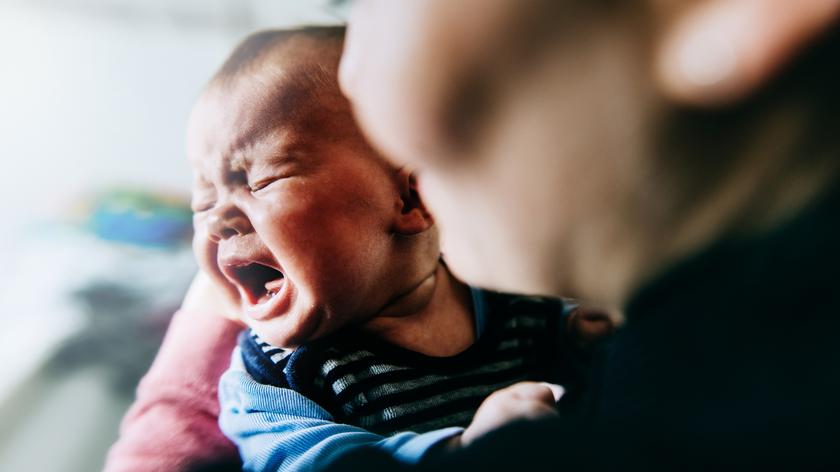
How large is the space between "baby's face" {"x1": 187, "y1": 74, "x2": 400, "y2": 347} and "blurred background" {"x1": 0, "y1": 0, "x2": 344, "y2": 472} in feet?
0.21

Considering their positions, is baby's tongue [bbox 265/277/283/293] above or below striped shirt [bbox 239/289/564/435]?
above

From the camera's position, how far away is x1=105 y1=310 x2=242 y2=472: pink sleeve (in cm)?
37

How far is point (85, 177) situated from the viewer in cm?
42

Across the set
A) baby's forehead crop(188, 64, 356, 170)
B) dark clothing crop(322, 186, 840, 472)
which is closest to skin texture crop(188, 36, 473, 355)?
baby's forehead crop(188, 64, 356, 170)

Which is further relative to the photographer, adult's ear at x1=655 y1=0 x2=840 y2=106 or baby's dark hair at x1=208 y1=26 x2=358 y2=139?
baby's dark hair at x1=208 y1=26 x2=358 y2=139

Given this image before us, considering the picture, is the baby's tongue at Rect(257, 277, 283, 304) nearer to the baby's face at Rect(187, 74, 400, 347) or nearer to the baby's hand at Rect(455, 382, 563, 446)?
the baby's face at Rect(187, 74, 400, 347)

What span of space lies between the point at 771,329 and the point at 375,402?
0.64 ft

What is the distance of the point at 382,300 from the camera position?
37 centimetres

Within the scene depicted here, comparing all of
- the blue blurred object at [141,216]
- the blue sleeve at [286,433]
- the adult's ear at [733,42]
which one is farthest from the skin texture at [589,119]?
the blue blurred object at [141,216]

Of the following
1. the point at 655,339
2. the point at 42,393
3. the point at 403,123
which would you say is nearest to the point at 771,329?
the point at 655,339

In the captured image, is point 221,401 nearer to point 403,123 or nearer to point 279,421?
point 279,421

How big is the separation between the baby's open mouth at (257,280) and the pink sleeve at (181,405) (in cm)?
5

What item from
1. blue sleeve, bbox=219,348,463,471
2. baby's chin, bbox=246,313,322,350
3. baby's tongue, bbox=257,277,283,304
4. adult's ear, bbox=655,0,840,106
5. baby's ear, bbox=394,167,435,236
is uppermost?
adult's ear, bbox=655,0,840,106

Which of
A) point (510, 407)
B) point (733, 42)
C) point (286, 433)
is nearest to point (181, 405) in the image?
point (286, 433)
